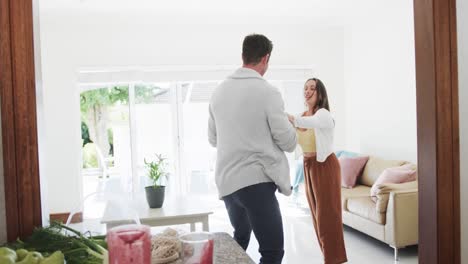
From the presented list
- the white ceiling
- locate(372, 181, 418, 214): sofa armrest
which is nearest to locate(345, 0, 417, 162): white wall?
the white ceiling

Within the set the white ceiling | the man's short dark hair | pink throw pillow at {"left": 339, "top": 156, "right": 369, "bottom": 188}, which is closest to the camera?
the man's short dark hair

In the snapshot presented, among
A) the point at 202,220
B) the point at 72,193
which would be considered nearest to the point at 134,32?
the point at 72,193

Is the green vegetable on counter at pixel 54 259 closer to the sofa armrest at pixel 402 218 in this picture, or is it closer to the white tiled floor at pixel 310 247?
the white tiled floor at pixel 310 247

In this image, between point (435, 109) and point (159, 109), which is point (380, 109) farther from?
point (435, 109)

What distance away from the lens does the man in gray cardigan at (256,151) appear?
181cm

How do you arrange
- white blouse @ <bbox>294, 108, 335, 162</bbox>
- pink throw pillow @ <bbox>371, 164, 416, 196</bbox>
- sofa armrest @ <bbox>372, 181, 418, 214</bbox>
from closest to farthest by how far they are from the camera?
white blouse @ <bbox>294, 108, 335, 162</bbox>, sofa armrest @ <bbox>372, 181, 418, 214</bbox>, pink throw pillow @ <bbox>371, 164, 416, 196</bbox>

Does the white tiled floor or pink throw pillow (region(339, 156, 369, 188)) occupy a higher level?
pink throw pillow (region(339, 156, 369, 188))

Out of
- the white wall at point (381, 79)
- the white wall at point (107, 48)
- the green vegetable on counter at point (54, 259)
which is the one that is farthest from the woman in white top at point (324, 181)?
the white wall at point (107, 48)

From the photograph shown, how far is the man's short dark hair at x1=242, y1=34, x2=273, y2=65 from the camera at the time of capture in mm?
1918

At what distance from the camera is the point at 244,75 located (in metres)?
1.86

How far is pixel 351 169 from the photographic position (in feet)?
15.4

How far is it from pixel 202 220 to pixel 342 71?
12.4 feet

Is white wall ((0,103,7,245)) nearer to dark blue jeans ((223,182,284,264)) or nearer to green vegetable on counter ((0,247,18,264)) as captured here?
green vegetable on counter ((0,247,18,264))

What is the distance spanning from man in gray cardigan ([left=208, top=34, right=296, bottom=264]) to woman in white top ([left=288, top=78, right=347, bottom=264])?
2.34 ft
